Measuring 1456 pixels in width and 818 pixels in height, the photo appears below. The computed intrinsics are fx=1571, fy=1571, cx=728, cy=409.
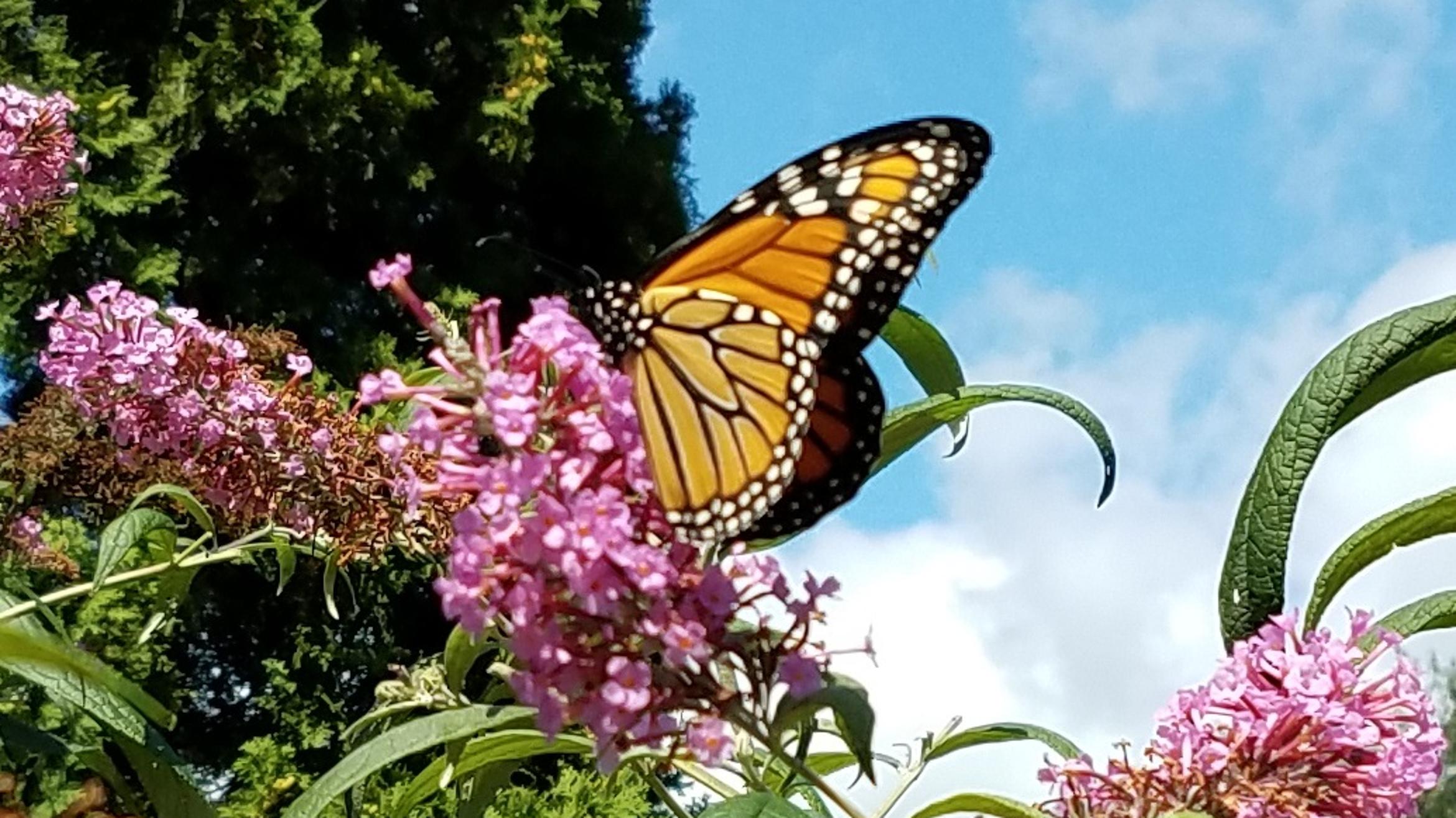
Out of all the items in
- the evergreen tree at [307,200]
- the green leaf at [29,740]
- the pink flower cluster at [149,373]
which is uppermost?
the evergreen tree at [307,200]

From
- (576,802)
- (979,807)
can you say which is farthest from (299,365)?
(576,802)

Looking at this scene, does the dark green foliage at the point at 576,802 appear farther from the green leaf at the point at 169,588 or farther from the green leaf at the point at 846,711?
the green leaf at the point at 846,711

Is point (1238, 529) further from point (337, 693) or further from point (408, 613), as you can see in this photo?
point (408, 613)

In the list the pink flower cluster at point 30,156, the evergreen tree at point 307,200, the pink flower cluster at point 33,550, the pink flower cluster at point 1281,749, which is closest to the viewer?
the pink flower cluster at point 1281,749

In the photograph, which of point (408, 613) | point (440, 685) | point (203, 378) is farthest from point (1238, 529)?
point (408, 613)

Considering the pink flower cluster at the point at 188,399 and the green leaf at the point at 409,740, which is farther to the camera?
the pink flower cluster at the point at 188,399

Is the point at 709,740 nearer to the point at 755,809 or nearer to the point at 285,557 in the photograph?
the point at 755,809

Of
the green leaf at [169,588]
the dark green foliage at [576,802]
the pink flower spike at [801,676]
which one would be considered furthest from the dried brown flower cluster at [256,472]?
the dark green foliage at [576,802]

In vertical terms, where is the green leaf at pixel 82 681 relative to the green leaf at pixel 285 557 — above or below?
below
